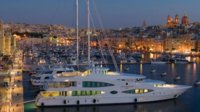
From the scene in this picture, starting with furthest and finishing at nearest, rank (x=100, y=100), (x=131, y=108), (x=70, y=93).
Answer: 1. (x=100, y=100)
2. (x=70, y=93)
3. (x=131, y=108)

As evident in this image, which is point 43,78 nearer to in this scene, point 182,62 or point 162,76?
point 162,76

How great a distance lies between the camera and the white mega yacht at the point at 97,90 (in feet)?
58.0

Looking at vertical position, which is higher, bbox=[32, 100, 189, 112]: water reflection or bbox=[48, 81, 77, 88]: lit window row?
bbox=[48, 81, 77, 88]: lit window row

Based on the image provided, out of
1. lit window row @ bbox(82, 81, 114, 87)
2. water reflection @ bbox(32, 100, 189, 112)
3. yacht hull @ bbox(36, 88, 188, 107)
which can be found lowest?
water reflection @ bbox(32, 100, 189, 112)

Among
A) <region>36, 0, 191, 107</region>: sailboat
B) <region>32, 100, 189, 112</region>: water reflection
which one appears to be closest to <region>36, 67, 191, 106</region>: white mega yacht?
<region>36, 0, 191, 107</region>: sailboat

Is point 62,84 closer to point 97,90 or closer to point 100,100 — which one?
point 97,90

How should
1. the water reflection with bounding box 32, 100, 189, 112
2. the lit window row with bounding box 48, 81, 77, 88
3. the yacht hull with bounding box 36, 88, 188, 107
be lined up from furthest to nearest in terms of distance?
the lit window row with bounding box 48, 81, 77, 88
the yacht hull with bounding box 36, 88, 188, 107
the water reflection with bounding box 32, 100, 189, 112

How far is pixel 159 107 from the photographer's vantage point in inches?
703

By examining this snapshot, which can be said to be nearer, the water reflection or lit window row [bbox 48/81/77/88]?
the water reflection

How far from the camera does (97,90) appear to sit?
58.5 feet

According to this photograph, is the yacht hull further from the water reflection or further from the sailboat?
the water reflection

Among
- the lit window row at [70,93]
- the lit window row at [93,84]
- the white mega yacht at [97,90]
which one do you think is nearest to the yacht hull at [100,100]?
the white mega yacht at [97,90]

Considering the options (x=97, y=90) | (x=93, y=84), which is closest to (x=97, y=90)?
(x=97, y=90)

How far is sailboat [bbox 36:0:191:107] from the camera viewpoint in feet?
58.0
